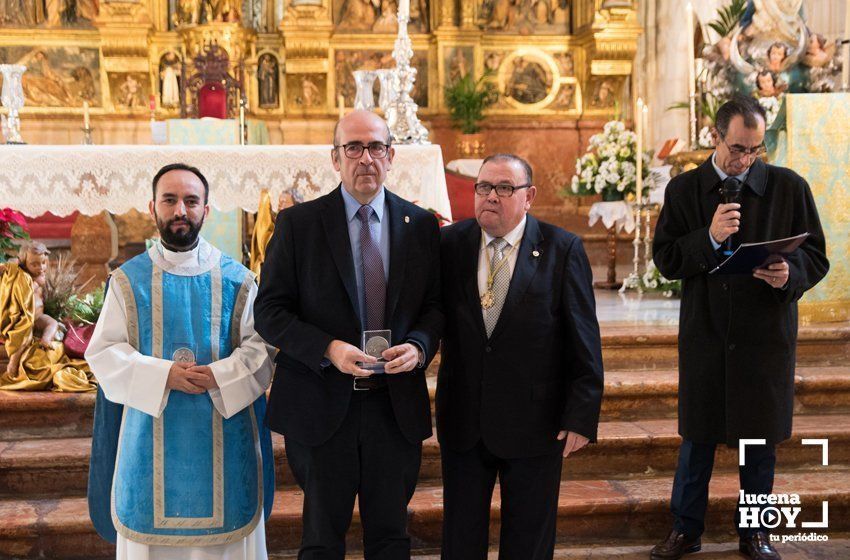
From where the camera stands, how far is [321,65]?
10148 millimetres

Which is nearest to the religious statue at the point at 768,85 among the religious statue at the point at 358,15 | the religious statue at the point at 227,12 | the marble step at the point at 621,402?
the marble step at the point at 621,402

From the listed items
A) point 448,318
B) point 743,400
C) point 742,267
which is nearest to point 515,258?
point 448,318

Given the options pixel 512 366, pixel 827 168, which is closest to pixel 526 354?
pixel 512 366

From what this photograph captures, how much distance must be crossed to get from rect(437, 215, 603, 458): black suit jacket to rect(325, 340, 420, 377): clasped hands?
13.1 inches

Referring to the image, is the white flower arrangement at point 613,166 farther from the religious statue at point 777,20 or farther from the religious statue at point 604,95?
the religious statue at point 604,95

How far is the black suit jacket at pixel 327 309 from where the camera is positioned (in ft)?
9.45

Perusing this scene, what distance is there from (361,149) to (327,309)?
1.59ft

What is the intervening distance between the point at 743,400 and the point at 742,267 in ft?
1.70

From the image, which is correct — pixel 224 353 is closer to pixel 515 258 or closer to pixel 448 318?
pixel 448 318

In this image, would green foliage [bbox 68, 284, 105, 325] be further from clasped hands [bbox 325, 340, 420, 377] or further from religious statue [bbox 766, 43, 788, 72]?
religious statue [bbox 766, 43, 788, 72]

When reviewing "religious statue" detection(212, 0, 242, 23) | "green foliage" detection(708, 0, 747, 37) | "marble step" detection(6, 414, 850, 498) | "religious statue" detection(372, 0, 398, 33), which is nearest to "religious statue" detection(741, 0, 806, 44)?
"green foliage" detection(708, 0, 747, 37)

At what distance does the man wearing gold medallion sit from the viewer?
2988mm

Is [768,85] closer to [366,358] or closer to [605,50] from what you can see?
[605,50]

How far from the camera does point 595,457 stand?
4.48 metres
